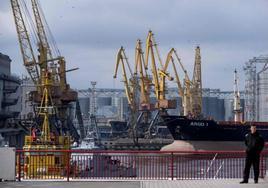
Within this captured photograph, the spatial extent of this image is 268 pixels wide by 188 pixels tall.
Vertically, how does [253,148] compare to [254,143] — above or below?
below

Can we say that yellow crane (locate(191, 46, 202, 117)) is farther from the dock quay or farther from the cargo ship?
the dock quay

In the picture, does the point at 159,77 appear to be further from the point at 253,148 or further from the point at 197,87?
→ the point at 253,148

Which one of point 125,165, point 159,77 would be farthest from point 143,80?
point 125,165

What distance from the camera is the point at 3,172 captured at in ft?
79.0

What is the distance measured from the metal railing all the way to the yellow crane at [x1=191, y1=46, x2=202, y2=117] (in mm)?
125713

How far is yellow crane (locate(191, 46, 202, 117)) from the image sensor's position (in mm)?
158250

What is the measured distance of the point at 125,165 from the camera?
31516mm

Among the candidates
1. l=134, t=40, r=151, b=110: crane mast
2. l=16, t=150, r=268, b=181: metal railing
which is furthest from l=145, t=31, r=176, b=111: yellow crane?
l=16, t=150, r=268, b=181: metal railing

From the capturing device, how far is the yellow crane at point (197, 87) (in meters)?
158

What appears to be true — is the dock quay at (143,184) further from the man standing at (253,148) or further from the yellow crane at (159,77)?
the yellow crane at (159,77)

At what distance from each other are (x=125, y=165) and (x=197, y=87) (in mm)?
130111

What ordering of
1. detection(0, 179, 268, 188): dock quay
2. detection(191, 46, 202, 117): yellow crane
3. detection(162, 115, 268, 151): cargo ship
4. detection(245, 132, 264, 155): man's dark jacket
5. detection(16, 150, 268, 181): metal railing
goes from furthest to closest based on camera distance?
detection(191, 46, 202, 117): yellow crane → detection(162, 115, 268, 151): cargo ship → detection(16, 150, 268, 181): metal railing → detection(0, 179, 268, 188): dock quay → detection(245, 132, 264, 155): man's dark jacket

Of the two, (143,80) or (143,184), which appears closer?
(143,184)

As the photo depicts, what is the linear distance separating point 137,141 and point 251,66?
184ft
